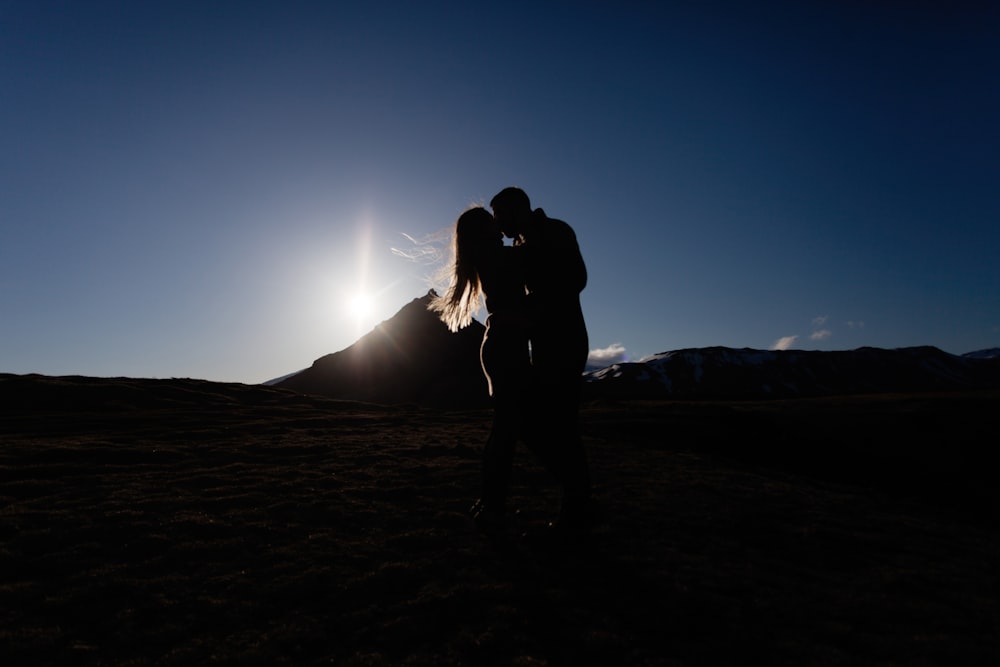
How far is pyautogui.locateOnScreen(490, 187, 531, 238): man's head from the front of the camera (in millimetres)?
6730

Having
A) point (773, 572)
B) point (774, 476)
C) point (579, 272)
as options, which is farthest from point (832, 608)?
point (774, 476)

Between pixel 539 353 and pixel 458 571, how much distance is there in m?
2.84

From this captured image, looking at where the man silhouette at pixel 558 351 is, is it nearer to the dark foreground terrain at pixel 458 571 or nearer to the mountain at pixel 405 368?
the dark foreground terrain at pixel 458 571

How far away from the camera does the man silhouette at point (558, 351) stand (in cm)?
643

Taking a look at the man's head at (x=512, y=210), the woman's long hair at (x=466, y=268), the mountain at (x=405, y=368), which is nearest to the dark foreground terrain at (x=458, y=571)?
the woman's long hair at (x=466, y=268)

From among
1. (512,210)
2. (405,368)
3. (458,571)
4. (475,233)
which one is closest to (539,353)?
(475,233)

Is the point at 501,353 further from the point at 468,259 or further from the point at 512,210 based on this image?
the point at 512,210

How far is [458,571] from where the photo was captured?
17.1ft

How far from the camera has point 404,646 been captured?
3.72 m

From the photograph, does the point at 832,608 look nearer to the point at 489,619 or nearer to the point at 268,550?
the point at 489,619

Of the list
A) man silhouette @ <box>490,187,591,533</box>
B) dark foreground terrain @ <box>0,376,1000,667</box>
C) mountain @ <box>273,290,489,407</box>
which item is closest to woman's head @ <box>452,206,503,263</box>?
man silhouette @ <box>490,187,591,533</box>

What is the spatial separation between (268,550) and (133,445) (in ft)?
43.2

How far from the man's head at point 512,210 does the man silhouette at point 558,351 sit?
0.03 m

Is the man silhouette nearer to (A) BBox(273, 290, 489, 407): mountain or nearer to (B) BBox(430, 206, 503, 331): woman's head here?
(B) BBox(430, 206, 503, 331): woman's head
